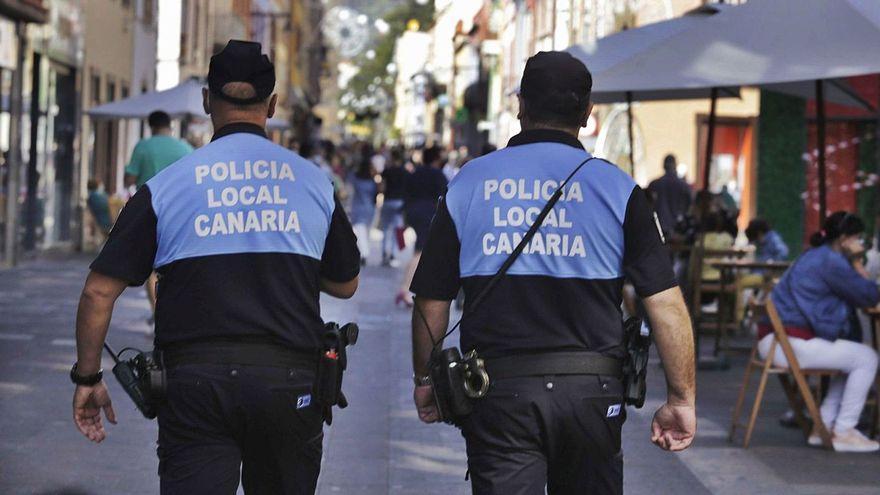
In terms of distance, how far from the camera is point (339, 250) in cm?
520

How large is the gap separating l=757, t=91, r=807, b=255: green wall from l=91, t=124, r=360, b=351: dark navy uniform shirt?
21659 mm

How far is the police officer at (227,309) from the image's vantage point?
480 cm

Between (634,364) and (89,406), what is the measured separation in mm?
1499

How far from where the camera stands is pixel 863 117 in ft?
94.7

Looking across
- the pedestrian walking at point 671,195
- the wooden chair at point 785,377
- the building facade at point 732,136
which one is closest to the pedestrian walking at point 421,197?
the building facade at point 732,136

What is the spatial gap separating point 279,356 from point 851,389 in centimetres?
586

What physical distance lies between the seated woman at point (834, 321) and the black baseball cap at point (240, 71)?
5546 mm

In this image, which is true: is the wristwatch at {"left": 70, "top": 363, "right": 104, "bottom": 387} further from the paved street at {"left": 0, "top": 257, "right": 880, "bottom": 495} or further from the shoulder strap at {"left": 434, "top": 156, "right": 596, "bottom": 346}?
the paved street at {"left": 0, "top": 257, "right": 880, "bottom": 495}

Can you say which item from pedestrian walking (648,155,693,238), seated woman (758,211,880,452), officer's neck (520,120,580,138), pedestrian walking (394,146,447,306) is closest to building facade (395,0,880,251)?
pedestrian walking (648,155,693,238)

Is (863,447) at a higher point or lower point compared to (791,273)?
lower

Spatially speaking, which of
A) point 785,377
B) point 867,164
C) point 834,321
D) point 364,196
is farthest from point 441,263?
point 867,164

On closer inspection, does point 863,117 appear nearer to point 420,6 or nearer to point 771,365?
point 771,365

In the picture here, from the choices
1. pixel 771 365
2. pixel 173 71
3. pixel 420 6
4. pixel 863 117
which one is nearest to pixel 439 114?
pixel 420 6

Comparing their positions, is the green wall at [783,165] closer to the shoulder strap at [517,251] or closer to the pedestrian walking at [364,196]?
the pedestrian walking at [364,196]
